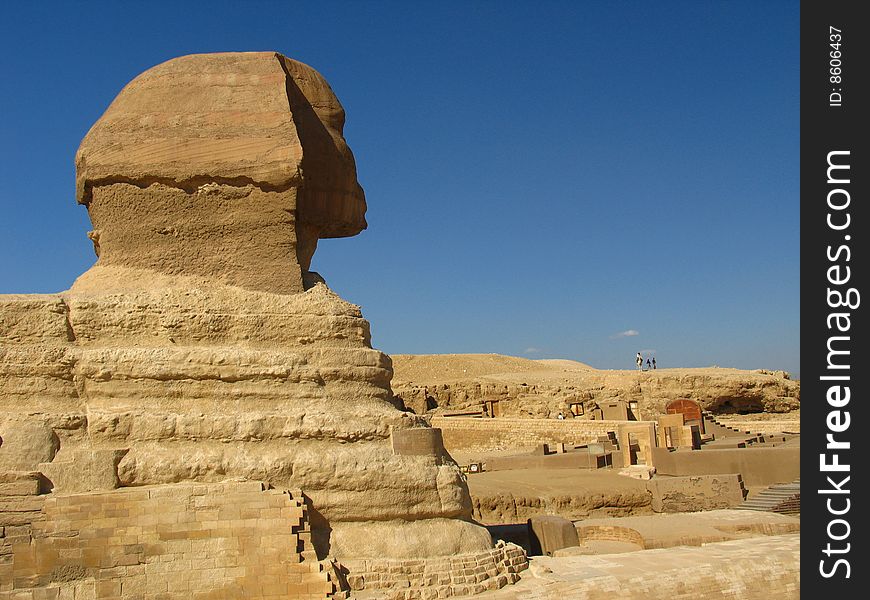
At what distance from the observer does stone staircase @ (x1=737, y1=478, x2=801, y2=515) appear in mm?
13852

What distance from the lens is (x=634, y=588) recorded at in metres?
8.38

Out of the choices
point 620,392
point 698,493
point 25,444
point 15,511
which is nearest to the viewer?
point 15,511

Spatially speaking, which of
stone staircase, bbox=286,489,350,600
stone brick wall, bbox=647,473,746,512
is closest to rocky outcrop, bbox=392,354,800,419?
stone brick wall, bbox=647,473,746,512

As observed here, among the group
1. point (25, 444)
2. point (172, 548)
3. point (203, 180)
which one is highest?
point (203, 180)

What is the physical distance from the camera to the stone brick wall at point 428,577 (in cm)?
810

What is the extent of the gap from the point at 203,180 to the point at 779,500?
10.9 meters

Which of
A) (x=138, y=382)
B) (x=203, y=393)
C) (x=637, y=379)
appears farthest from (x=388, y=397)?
(x=637, y=379)

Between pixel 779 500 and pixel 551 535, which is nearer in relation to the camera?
pixel 551 535

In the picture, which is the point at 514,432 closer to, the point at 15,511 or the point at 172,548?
the point at 172,548

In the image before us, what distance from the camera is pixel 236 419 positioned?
28.3 feet

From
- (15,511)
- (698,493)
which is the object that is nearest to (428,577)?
(15,511)

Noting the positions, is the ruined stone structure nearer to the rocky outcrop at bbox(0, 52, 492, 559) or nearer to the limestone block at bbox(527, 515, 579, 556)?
the rocky outcrop at bbox(0, 52, 492, 559)

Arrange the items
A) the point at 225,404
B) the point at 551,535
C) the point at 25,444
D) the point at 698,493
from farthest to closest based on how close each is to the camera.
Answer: the point at 698,493
the point at 551,535
the point at 225,404
the point at 25,444
